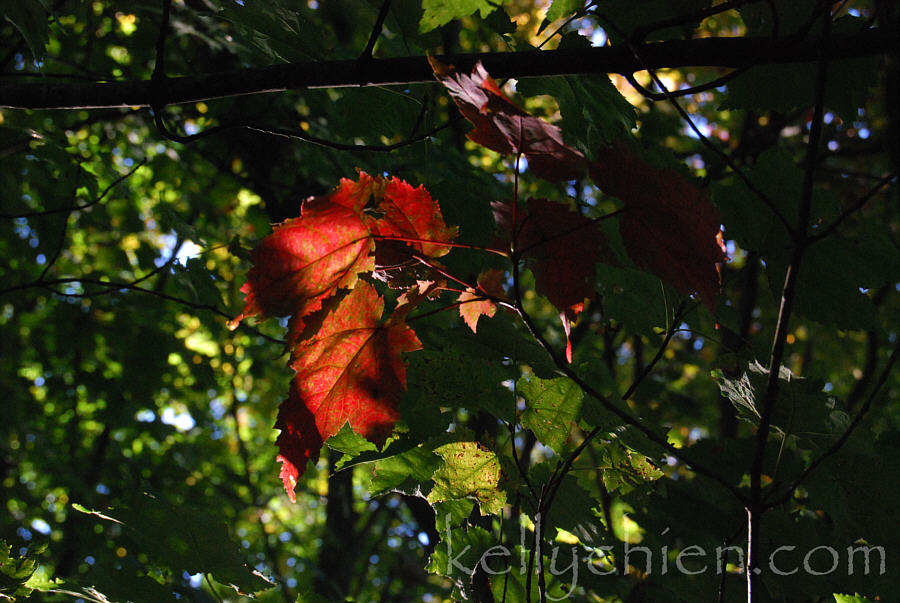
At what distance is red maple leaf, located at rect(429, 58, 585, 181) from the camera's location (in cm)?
69

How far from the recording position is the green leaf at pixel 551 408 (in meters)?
1.02

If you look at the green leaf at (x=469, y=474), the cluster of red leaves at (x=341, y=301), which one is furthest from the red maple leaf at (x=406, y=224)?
the green leaf at (x=469, y=474)

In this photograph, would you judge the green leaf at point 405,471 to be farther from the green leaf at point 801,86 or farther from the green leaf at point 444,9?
the green leaf at point 801,86

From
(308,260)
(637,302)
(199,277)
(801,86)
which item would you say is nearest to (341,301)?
(308,260)

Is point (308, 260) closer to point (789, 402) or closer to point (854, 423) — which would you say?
point (854, 423)

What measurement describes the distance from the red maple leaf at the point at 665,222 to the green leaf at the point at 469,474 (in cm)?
44

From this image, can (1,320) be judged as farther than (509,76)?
Yes

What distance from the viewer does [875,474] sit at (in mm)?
1196

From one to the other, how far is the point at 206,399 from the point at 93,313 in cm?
196

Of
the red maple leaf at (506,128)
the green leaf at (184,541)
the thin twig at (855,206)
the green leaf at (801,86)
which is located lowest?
the green leaf at (184,541)

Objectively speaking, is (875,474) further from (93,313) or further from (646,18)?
(93,313)

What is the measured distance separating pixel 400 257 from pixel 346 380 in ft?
0.62

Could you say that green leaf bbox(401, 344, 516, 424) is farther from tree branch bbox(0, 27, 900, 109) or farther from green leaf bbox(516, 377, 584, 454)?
tree branch bbox(0, 27, 900, 109)

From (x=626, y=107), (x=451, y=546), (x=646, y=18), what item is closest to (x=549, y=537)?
(x=451, y=546)
